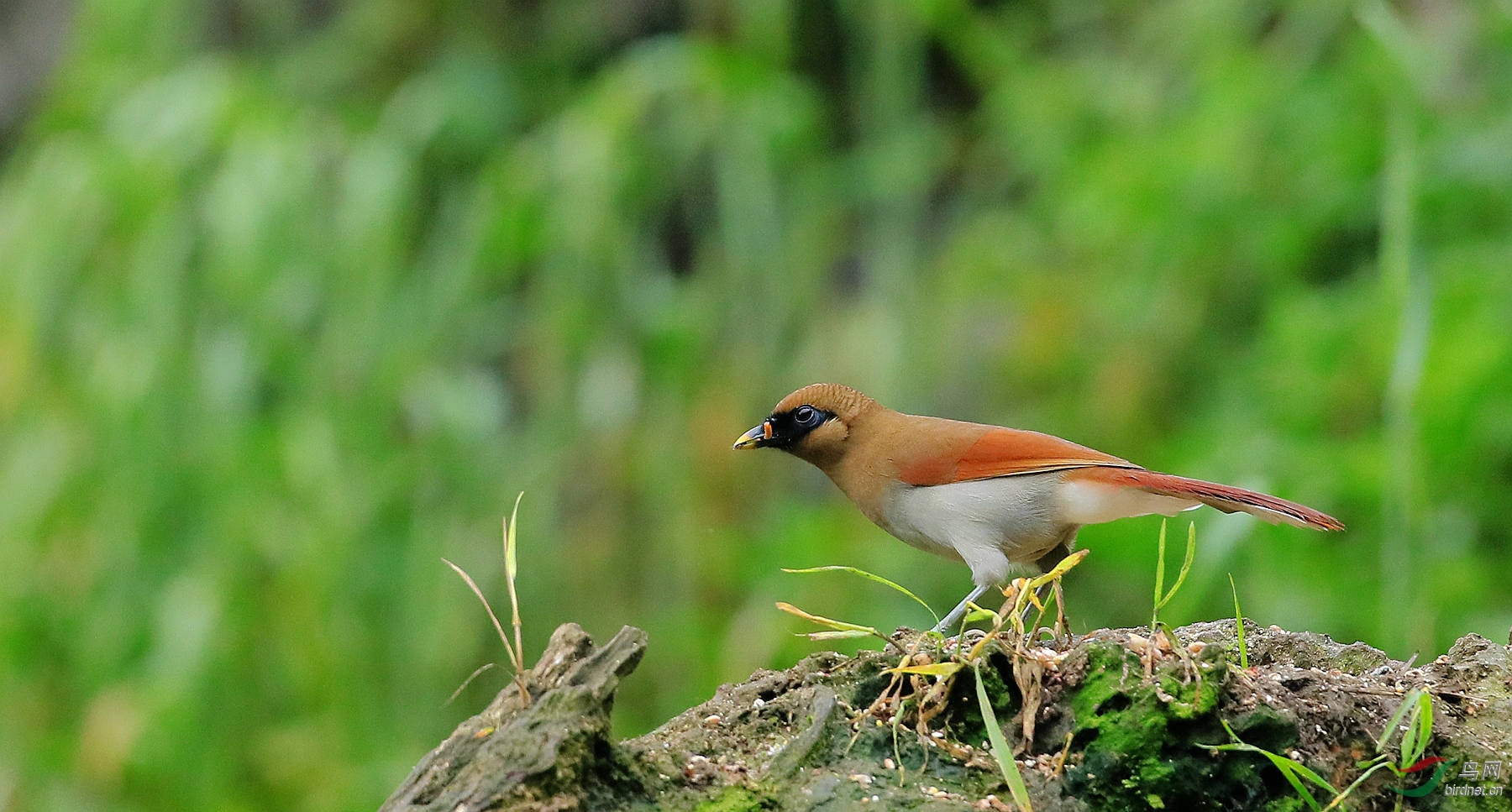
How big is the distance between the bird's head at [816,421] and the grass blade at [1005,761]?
1.33 metres

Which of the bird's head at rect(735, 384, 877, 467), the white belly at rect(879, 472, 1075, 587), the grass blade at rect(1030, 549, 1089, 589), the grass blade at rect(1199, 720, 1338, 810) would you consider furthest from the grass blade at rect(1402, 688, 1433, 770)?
the bird's head at rect(735, 384, 877, 467)

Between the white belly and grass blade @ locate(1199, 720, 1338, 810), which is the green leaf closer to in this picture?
grass blade @ locate(1199, 720, 1338, 810)

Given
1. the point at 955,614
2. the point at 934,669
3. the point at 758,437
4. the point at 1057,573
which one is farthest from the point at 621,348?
the point at 934,669

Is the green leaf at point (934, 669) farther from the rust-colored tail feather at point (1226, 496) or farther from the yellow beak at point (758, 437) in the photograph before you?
the yellow beak at point (758, 437)

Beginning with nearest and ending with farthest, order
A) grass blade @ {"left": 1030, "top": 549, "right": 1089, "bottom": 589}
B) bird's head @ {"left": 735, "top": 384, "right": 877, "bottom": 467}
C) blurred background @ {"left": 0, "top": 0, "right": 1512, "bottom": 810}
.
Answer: grass blade @ {"left": 1030, "top": 549, "right": 1089, "bottom": 589} < bird's head @ {"left": 735, "top": 384, "right": 877, "bottom": 467} < blurred background @ {"left": 0, "top": 0, "right": 1512, "bottom": 810}

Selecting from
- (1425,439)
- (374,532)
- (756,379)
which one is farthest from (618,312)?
(1425,439)

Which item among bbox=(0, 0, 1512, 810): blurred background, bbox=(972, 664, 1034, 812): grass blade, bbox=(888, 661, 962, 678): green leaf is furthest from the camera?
bbox=(0, 0, 1512, 810): blurred background

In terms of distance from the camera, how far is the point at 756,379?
5.71m

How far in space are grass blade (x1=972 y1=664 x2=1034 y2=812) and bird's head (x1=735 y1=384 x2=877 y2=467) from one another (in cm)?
133

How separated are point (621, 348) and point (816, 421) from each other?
2.44m

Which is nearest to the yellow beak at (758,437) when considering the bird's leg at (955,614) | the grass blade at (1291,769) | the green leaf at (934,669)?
the bird's leg at (955,614)

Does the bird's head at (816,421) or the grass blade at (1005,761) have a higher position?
the bird's head at (816,421)

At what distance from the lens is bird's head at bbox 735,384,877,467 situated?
3.01m

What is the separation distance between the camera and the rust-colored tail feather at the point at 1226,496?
241cm
